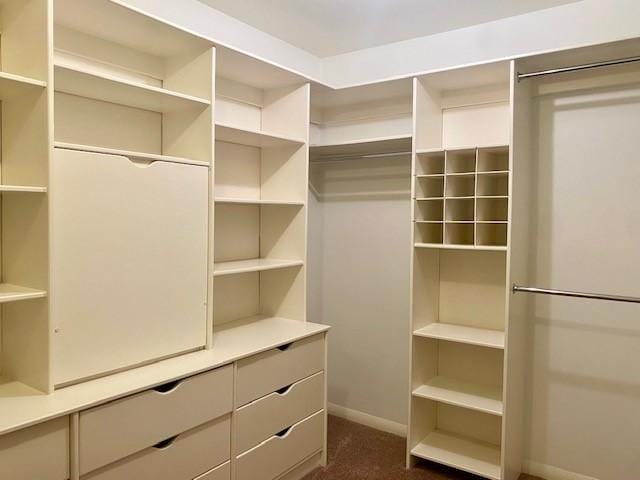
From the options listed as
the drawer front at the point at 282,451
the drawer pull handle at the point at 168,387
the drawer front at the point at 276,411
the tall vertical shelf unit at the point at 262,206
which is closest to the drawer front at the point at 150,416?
the drawer pull handle at the point at 168,387

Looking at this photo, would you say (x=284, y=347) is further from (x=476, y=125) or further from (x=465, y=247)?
(x=476, y=125)

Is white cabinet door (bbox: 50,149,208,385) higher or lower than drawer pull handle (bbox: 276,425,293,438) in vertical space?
higher

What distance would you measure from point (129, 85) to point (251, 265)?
111 cm

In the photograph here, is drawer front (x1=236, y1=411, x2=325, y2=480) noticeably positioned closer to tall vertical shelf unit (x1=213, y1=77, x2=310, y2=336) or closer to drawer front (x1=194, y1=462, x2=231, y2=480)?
drawer front (x1=194, y1=462, x2=231, y2=480)

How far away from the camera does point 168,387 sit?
1926 mm

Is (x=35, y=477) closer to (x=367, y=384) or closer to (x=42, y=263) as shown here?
(x=42, y=263)

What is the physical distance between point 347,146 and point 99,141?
1535 mm

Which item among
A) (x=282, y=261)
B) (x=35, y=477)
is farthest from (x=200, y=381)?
(x=282, y=261)

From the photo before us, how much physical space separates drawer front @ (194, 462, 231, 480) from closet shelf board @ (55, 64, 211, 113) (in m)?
1.62

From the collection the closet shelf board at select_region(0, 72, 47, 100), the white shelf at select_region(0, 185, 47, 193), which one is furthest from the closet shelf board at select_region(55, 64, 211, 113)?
the white shelf at select_region(0, 185, 47, 193)

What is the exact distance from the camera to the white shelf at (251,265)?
7.88 ft

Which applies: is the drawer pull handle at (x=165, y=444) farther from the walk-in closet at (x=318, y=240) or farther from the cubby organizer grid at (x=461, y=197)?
the cubby organizer grid at (x=461, y=197)

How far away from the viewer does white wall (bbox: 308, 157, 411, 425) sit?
10.6 ft

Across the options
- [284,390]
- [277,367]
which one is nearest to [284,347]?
[277,367]
